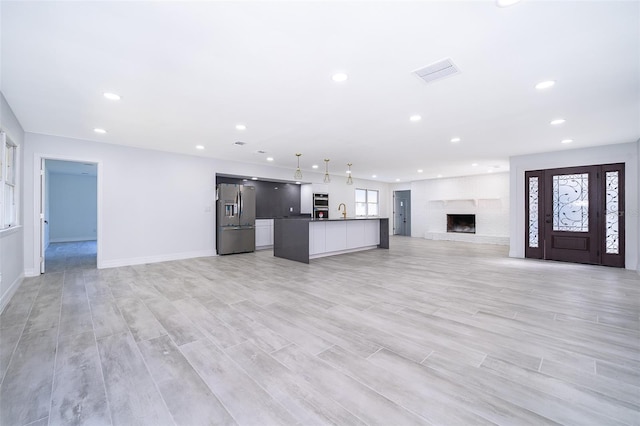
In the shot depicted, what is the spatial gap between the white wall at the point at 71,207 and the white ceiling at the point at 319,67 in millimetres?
7440

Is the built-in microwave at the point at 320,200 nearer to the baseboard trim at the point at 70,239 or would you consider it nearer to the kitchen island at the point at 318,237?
the kitchen island at the point at 318,237

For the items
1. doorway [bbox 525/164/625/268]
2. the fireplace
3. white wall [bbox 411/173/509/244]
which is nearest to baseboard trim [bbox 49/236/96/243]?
white wall [bbox 411/173/509/244]

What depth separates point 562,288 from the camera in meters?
4.08

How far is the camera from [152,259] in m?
6.12

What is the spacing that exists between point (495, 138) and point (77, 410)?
6476mm

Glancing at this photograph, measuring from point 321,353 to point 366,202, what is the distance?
10540 millimetres

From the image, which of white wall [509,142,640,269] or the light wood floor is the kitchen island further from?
white wall [509,142,640,269]

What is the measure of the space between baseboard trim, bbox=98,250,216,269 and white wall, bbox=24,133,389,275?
16 mm

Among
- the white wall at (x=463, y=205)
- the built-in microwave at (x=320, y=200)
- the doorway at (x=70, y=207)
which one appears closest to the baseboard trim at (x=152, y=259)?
the built-in microwave at (x=320, y=200)

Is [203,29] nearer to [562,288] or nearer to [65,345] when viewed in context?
[65,345]

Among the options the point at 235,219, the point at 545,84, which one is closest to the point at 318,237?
the point at 235,219

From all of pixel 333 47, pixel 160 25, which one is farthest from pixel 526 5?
pixel 160 25

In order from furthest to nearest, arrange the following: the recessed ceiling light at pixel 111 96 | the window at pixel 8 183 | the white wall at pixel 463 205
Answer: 1. the white wall at pixel 463 205
2. the window at pixel 8 183
3. the recessed ceiling light at pixel 111 96

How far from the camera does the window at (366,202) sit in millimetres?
12078
